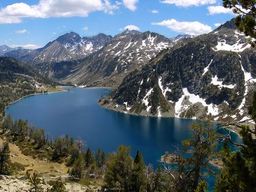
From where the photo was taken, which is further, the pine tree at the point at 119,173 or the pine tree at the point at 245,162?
the pine tree at the point at 119,173

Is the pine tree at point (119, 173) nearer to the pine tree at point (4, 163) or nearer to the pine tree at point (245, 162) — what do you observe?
the pine tree at point (4, 163)

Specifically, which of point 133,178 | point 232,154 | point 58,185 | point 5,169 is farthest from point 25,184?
point 232,154

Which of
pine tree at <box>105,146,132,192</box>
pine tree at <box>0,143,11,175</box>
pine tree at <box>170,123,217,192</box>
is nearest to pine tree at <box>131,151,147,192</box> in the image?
pine tree at <box>105,146,132,192</box>

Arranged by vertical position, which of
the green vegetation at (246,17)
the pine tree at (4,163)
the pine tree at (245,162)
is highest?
the green vegetation at (246,17)

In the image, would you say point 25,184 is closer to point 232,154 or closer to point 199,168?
point 199,168

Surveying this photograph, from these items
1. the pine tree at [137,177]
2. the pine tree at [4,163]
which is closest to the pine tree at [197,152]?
the pine tree at [137,177]

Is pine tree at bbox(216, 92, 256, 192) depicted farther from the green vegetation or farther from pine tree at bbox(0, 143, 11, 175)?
pine tree at bbox(0, 143, 11, 175)

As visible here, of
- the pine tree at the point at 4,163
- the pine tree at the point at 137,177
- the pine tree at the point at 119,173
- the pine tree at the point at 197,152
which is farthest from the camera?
the pine tree at the point at 4,163

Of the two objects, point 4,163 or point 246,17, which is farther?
point 4,163

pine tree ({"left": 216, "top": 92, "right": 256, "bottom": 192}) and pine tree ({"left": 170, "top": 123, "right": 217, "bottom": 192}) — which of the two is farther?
pine tree ({"left": 170, "top": 123, "right": 217, "bottom": 192})

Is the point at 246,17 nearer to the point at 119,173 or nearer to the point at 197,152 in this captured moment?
the point at 197,152

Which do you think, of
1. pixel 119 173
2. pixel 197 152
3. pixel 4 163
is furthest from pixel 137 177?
pixel 197 152

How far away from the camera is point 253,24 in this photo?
80.9 feet

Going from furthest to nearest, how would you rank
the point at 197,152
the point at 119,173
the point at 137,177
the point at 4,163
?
1. the point at 4,163
2. the point at 119,173
3. the point at 137,177
4. the point at 197,152
